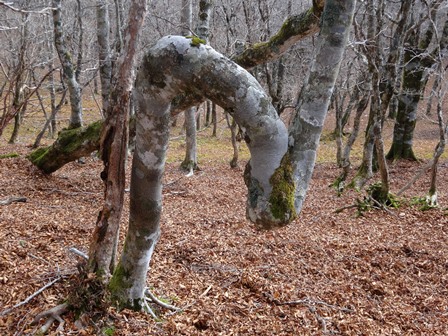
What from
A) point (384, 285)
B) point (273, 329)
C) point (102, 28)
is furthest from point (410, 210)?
point (102, 28)

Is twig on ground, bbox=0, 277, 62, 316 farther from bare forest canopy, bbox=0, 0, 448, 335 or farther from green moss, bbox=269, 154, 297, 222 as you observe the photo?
green moss, bbox=269, 154, 297, 222

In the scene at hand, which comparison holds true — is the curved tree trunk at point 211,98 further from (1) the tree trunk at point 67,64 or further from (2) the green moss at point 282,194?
(1) the tree trunk at point 67,64

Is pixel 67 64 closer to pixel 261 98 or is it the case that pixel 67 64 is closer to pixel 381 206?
pixel 381 206

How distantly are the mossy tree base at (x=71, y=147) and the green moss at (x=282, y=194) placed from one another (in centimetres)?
596

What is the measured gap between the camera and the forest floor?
11.6 ft

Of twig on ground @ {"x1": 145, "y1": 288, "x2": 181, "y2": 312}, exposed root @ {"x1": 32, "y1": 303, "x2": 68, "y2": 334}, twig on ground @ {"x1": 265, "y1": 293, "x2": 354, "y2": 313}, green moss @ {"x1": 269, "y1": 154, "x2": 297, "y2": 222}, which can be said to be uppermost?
green moss @ {"x1": 269, "y1": 154, "x2": 297, "y2": 222}

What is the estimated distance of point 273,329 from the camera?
364cm

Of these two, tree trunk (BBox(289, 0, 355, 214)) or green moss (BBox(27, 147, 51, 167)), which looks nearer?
tree trunk (BBox(289, 0, 355, 214))

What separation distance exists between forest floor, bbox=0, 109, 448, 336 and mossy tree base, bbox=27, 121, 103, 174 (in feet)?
0.99

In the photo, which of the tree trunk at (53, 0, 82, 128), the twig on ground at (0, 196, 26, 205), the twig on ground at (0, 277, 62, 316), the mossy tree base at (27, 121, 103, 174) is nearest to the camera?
the twig on ground at (0, 277, 62, 316)

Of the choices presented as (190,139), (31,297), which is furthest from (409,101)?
(31,297)

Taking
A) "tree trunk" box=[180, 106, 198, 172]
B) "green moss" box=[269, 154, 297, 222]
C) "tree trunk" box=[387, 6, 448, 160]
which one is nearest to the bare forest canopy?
"green moss" box=[269, 154, 297, 222]

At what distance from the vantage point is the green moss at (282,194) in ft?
7.61

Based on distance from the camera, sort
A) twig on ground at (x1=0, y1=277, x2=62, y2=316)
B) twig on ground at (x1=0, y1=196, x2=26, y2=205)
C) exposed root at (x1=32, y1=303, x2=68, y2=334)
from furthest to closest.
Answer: twig on ground at (x1=0, y1=196, x2=26, y2=205), twig on ground at (x1=0, y1=277, x2=62, y2=316), exposed root at (x1=32, y1=303, x2=68, y2=334)
